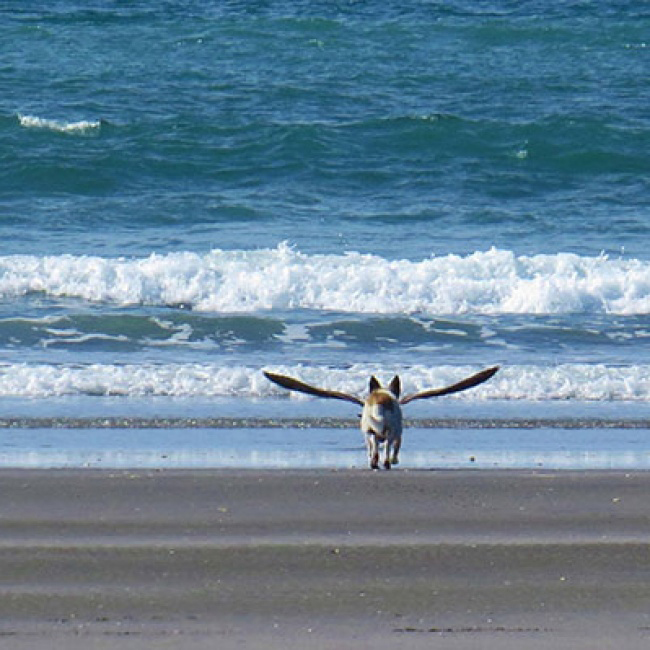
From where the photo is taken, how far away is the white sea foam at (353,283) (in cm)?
1317

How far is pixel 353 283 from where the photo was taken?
1345cm

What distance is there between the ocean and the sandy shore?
98 cm

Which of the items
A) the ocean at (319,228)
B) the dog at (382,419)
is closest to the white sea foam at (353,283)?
the ocean at (319,228)

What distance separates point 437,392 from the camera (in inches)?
302

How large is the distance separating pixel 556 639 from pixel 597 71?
1915 cm

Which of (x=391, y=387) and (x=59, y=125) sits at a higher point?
(x=59, y=125)

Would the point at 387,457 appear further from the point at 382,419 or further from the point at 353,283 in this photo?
the point at 353,283

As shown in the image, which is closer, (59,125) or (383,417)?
(383,417)

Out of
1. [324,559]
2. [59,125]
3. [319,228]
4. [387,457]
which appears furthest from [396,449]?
[59,125]

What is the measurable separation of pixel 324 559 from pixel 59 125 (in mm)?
15838

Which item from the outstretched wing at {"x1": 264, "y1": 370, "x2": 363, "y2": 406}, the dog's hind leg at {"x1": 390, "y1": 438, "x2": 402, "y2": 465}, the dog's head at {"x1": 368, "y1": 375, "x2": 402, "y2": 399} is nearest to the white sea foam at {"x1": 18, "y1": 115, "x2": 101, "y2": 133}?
the outstretched wing at {"x1": 264, "y1": 370, "x2": 363, "y2": 406}

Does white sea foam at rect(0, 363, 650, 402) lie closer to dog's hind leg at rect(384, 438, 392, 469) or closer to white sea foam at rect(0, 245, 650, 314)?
dog's hind leg at rect(384, 438, 392, 469)

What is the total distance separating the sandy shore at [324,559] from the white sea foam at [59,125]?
13961mm

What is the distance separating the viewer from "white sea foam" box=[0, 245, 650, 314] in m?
13.2
